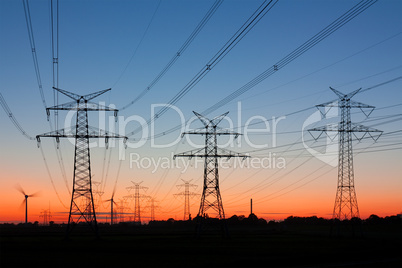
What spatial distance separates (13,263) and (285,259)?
25600mm

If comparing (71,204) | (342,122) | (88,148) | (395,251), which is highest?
(342,122)

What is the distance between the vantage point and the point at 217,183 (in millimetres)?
85375

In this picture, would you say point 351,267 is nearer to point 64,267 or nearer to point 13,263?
point 64,267

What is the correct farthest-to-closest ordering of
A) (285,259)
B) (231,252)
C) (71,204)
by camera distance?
(71,204), (231,252), (285,259)

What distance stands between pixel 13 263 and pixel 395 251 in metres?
44.1

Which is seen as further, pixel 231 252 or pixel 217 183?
Answer: pixel 217 183

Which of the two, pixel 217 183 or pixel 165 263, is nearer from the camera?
pixel 165 263

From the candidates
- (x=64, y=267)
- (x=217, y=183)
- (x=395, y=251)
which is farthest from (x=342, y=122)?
(x=64, y=267)

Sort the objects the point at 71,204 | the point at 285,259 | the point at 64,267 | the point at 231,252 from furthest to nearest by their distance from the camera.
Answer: the point at 71,204 → the point at 231,252 → the point at 285,259 → the point at 64,267

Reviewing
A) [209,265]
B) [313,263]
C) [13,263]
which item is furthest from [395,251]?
[13,263]

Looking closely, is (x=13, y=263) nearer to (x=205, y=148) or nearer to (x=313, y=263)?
(x=313, y=263)

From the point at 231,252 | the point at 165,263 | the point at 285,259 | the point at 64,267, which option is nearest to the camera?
the point at 64,267

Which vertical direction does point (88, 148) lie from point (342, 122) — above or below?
below

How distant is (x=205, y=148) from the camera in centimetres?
8662
